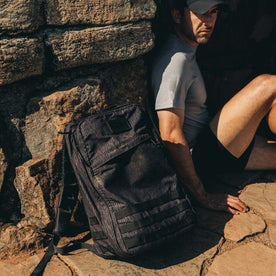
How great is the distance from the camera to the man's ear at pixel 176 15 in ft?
7.26

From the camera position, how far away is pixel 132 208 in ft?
5.17

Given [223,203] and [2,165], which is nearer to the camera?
[2,165]

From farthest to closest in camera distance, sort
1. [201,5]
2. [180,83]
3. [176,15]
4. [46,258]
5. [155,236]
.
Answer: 1. [176,15]
2. [201,5]
3. [180,83]
4. [46,258]
5. [155,236]

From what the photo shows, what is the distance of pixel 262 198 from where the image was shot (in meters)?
2.17

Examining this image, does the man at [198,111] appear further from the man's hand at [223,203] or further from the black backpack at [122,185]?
the black backpack at [122,185]

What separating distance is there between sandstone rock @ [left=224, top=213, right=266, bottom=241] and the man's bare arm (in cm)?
6

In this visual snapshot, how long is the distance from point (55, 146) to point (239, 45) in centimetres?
195

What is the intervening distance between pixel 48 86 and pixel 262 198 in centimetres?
161

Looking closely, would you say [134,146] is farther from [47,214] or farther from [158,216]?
[47,214]

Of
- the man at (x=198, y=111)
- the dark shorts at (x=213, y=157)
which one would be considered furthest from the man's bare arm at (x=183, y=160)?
the dark shorts at (x=213, y=157)

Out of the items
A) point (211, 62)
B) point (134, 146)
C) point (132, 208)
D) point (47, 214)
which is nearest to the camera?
point (132, 208)

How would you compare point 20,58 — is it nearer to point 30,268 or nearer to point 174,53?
point 174,53

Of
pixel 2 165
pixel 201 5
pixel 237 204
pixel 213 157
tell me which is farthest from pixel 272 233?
pixel 2 165

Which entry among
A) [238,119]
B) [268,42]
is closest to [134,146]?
[238,119]
